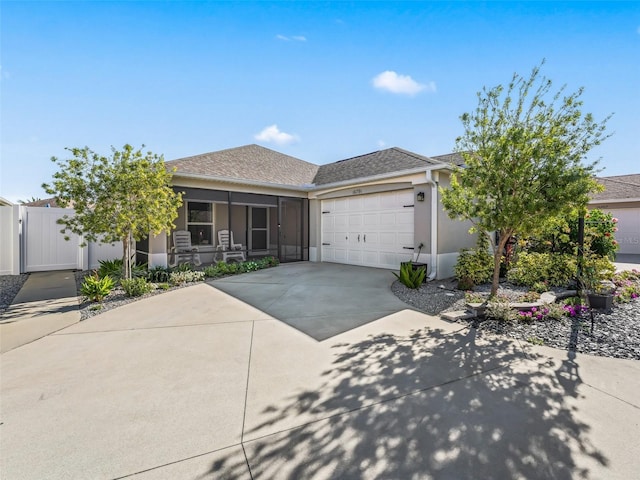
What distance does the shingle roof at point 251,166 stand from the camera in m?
10.3

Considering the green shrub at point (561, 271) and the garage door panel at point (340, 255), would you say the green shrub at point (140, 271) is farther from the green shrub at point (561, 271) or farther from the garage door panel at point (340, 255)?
the green shrub at point (561, 271)

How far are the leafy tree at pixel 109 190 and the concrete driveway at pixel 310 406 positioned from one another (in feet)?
9.39

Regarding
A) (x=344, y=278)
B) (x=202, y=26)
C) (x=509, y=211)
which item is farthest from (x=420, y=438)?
(x=202, y=26)

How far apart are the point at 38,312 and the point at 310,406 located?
5.90m

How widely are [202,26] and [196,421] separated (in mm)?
8566

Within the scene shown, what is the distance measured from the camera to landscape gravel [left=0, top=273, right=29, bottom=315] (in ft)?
20.8

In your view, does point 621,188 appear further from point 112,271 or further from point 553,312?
point 112,271

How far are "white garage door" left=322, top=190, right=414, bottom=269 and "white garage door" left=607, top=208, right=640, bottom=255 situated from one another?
46.5ft

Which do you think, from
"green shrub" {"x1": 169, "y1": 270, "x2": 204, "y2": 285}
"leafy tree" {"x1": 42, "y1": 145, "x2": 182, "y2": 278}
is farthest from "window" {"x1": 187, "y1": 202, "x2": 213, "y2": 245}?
"leafy tree" {"x1": 42, "y1": 145, "x2": 182, "y2": 278}

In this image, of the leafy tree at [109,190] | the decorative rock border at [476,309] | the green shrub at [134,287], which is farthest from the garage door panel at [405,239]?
the green shrub at [134,287]

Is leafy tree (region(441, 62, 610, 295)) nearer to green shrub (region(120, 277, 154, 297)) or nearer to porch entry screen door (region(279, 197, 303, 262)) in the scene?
green shrub (region(120, 277, 154, 297))

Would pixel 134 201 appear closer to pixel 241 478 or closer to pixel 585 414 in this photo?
pixel 241 478

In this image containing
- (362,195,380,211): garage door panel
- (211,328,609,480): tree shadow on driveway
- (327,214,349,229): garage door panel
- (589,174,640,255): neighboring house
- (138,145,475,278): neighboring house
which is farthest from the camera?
(589,174,640,255): neighboring house

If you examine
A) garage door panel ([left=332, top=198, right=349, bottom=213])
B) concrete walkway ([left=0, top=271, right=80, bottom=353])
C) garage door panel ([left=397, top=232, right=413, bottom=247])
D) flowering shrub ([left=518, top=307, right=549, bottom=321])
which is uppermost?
garage door panel ([left=332, top=198, right=349, bottom=213])
